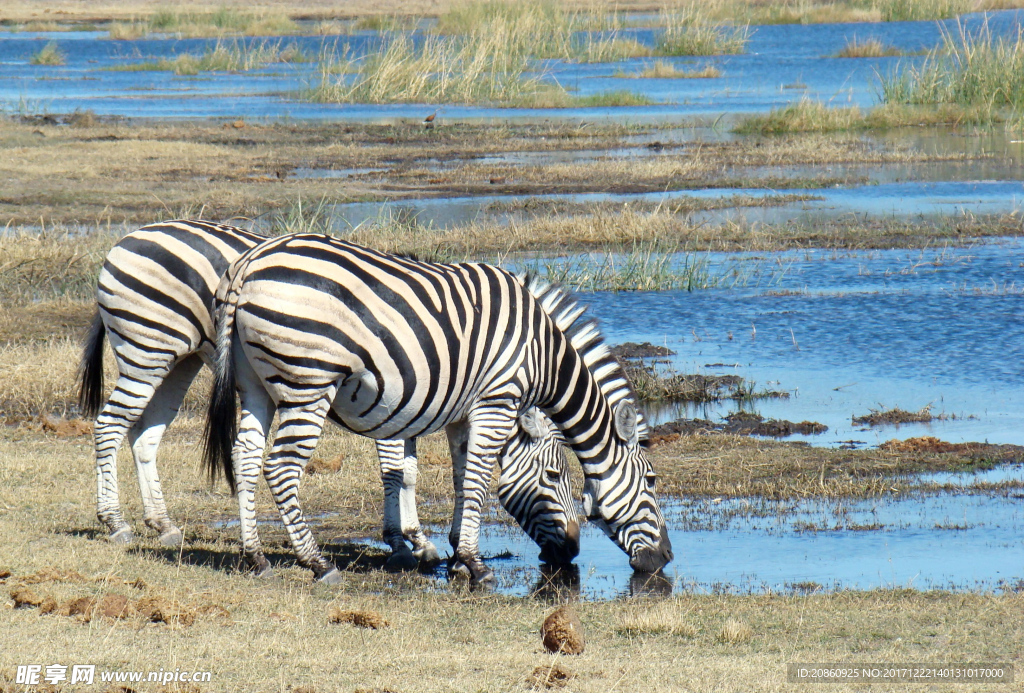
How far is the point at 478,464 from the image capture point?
6254mm

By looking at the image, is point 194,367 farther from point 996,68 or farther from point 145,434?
point 996,68

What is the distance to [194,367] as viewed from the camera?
22.8 feet

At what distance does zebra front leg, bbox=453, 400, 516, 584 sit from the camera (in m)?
6.25

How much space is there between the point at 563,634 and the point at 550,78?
34.9 m

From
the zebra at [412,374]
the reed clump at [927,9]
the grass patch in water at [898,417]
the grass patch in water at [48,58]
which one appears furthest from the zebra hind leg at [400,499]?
the grass patch in water at [48,58]

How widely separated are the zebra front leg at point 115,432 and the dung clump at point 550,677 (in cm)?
297

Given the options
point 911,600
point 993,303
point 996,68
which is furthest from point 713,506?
point 996,68

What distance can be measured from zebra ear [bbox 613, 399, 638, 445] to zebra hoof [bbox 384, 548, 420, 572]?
129 cm

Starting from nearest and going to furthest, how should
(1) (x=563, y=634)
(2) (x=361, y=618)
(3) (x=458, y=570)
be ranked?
(1) (x=563, y=634) < (2) (x=361, y=618) < (3) (x=458, y=570)

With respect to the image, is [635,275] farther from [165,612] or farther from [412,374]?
[165,612]

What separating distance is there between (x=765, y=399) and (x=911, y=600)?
15.2ft

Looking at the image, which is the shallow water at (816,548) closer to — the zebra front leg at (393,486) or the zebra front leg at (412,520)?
the zebra front leg at (412,520)

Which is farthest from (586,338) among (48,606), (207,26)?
(207,26)

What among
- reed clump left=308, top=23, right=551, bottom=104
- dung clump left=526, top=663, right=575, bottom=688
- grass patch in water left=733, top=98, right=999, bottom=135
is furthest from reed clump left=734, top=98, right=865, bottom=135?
dung clump left=526, top=663, right=575, bottom=688
